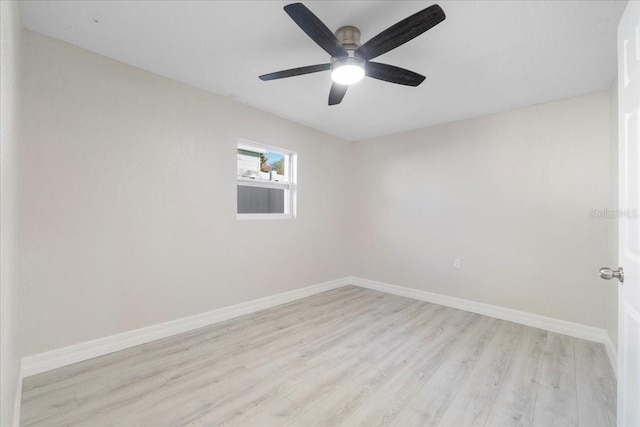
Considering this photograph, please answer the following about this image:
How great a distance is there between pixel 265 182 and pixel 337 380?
2.33 meters

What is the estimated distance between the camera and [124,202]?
7.55 feet

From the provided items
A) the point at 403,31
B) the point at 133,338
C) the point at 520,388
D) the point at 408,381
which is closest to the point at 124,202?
the point at 133,338

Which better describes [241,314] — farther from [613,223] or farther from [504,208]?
[613,223]

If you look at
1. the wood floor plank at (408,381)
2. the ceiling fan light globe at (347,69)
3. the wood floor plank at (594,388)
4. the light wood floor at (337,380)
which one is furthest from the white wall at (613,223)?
the ceiling fan light globe at (347,69)

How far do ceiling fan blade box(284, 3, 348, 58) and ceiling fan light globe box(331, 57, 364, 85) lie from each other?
59mm

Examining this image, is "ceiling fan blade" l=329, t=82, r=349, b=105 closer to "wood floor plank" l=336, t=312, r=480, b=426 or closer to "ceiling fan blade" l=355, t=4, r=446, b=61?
"ceiling fan blade" l=355, t=4, r=446, b=61

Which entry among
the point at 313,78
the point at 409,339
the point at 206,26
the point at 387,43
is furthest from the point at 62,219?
the point at 409,339

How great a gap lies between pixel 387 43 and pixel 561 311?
121 inches

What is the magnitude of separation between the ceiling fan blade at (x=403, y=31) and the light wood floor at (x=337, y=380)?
2.18 metres

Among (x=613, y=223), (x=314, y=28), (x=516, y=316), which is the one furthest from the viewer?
(x=516, y=316)

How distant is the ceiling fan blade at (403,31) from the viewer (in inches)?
54.1

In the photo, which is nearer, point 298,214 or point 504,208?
point 504,208

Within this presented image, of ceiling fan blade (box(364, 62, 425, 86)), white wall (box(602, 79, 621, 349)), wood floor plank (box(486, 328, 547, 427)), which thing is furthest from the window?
white wall (box(602, 79, 621, 349))

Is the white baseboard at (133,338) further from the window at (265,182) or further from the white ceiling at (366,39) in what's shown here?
the white ceiling at (366,39)
